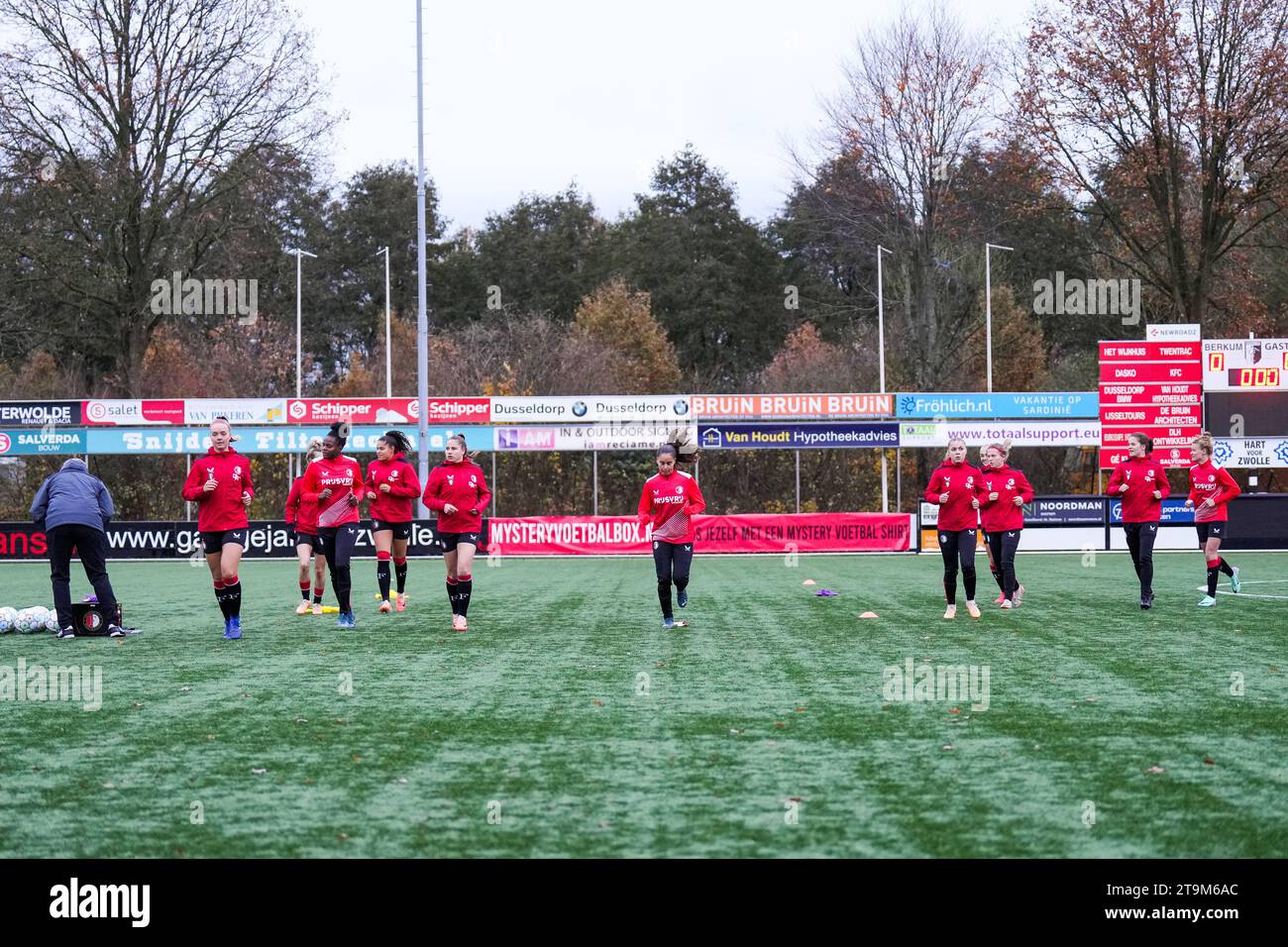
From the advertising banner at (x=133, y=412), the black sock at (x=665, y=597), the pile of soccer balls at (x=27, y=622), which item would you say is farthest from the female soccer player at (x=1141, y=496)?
the advertising banner at (x=133, y=412)

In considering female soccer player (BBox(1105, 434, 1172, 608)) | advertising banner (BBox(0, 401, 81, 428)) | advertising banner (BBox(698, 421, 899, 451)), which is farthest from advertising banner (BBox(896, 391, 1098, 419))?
advertising banner (BBox(0, 401, 81, 428))

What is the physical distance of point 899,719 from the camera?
8164 mm

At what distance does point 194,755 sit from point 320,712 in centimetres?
144

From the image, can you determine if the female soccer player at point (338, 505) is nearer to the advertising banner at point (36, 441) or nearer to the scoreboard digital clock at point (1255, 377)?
the advertising banner at point (36, 441)

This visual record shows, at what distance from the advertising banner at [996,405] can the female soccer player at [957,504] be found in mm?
21343

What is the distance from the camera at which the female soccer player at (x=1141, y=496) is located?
51.9 feet

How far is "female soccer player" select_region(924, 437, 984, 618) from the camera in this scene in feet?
47.4

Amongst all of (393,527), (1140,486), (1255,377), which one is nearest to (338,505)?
(393,527)

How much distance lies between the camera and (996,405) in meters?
36.0

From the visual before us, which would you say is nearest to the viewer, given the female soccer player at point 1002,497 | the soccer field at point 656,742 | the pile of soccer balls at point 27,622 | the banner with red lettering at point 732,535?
the soccer field at point 656,742

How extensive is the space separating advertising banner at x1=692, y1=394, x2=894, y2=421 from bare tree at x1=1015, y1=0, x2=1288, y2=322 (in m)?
8.38
